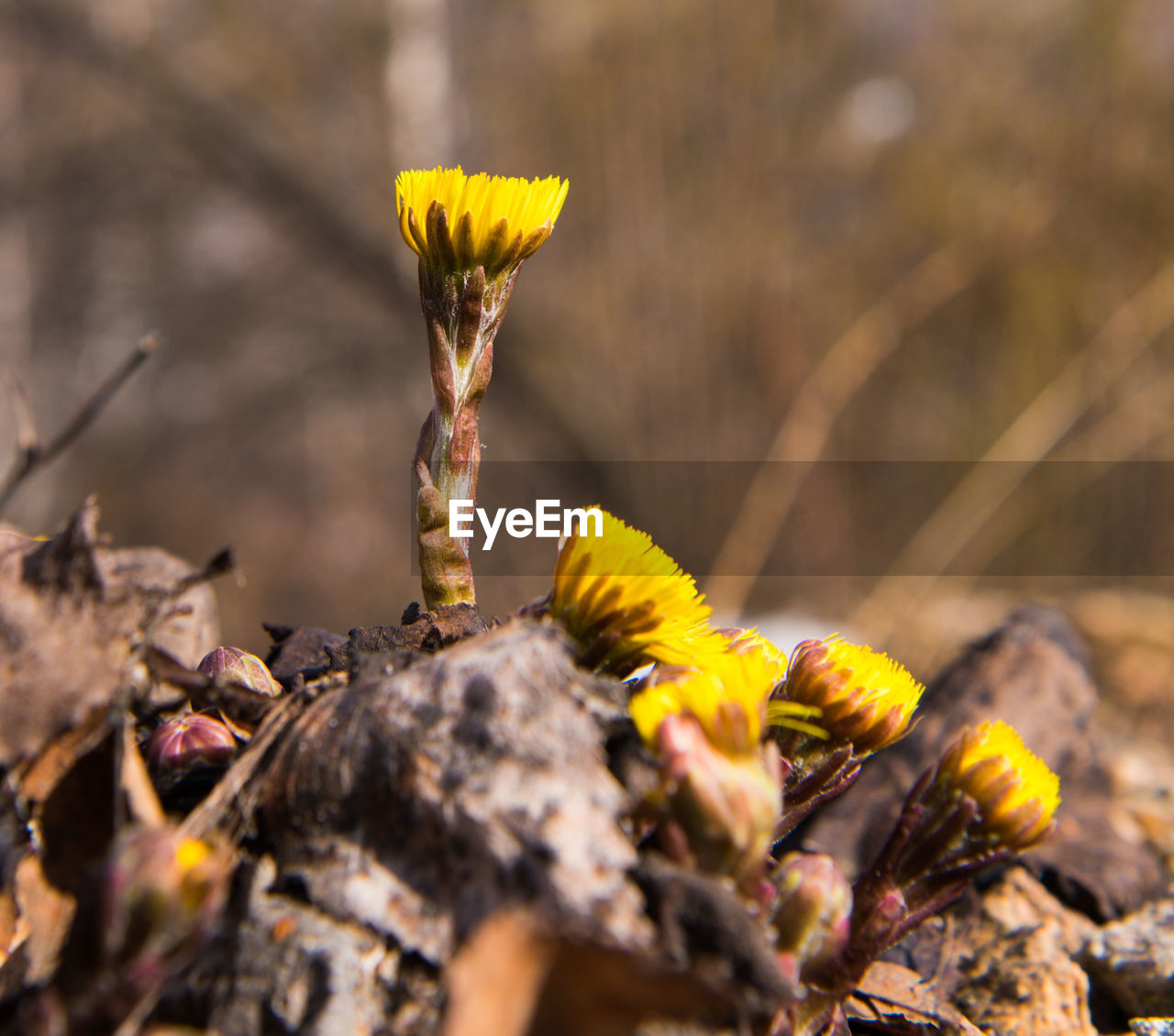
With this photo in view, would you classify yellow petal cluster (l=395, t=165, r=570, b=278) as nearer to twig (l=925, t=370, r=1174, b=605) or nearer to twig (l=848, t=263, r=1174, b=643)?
twig (l=848, t=263, r=1174, b=643)

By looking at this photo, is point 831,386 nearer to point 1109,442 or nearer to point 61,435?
point 1109,442

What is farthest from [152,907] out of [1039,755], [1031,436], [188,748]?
[1031,436]

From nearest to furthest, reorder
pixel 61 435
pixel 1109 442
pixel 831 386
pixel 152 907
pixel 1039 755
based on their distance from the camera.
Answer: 1. pixel 152 907
2. pixel 61 435
3. pixel 1039 755
4. pixel 1109 442
5. pixel 831 386

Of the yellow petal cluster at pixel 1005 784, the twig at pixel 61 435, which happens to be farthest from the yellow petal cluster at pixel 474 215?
the yellow petal cluster at pixel 1005 784

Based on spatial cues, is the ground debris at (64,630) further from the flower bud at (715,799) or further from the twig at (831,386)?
the twig at (831,386)

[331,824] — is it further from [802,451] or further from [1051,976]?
[802,451]

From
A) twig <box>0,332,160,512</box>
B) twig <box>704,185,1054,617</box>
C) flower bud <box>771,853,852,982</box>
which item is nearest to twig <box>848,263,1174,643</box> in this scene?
twig <box>704,185,1054,617</box>

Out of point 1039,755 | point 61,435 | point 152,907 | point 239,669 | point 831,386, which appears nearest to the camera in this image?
point 152,907

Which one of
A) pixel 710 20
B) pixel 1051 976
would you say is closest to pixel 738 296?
pixel 710 20
